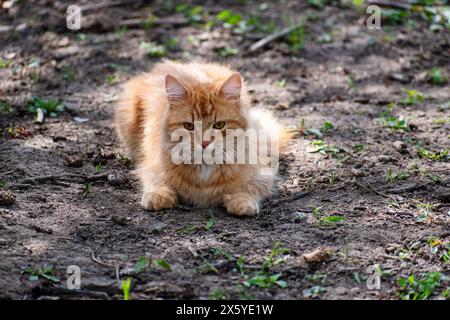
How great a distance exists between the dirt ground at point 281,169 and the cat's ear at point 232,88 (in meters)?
0.79

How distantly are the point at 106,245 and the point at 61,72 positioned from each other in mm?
3432

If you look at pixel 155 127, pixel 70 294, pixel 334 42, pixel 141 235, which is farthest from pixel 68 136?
pixel 334 42

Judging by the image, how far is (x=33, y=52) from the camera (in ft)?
23.4

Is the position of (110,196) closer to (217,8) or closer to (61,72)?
(61,72)

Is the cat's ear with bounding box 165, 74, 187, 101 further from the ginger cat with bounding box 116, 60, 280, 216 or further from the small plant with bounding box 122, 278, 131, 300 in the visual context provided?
the small plant with bounding box 122, 278, 131, 300

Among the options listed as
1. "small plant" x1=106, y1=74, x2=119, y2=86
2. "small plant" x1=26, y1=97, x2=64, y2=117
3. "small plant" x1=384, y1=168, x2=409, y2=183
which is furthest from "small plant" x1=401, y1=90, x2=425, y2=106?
"small plant" x1=26, y1=97, x2=64, y2=117

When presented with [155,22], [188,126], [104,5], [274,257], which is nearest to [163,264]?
[274,257]

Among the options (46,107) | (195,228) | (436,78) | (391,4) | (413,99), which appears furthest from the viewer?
(391,4)

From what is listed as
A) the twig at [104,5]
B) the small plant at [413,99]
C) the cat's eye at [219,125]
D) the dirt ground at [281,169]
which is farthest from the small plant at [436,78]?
the twig at [104,5]

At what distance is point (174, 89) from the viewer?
4.29 meters

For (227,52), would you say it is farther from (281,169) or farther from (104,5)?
Answer: (281,169)

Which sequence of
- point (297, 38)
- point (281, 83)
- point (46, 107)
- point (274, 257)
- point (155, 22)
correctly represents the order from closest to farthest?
point (274, 257) < point (46, 107) < point (281, 83) < point (297, 38) < point (155, 22)

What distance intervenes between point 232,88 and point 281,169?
0.96 metres

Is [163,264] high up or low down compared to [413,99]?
down
